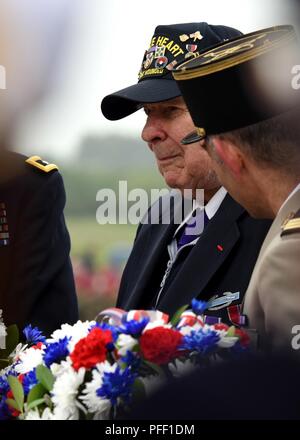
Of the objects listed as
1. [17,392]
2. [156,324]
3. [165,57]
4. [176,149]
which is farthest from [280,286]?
[165,57]

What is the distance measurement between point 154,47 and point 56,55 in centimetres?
146

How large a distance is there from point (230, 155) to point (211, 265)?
70 cm

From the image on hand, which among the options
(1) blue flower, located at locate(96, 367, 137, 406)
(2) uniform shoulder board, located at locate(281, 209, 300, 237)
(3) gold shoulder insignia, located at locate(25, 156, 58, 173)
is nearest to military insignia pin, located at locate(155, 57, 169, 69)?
(3) gold shoulder insignia, located at locate(25, 156, 58, 173)

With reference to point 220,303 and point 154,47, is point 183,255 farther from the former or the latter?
point 154,47

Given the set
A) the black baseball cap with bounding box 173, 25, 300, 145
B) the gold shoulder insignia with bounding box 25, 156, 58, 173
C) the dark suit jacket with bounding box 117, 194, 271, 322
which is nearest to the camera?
the black baseball cap with bounding box 173, 25, 300, 145

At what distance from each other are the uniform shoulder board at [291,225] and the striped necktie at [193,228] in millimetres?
939

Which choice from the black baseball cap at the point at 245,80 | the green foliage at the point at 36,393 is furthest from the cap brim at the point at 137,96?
the green foliage at the point at 36,393

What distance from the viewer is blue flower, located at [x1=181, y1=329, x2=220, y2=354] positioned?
4.80ft

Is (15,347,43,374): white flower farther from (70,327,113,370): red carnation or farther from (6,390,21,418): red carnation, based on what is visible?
(70,327,113,370): red carnation

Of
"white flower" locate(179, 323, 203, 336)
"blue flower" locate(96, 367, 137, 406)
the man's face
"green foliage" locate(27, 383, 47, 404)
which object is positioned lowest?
"green foliage" locate(27, 383, 47, 404)

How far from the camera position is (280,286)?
1.48m

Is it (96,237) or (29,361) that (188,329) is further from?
(96,237)

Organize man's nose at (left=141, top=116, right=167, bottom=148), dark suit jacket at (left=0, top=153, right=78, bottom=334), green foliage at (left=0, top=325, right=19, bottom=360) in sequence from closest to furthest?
green foliage at (left=0, top=325, right=19, bottom=360), man's nose at (left=141, top=116, right=167, bottom=148), dark suit jacket at (left=0, top=153, right=78, bottom=334)

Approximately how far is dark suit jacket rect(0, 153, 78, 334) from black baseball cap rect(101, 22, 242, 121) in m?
0.47
